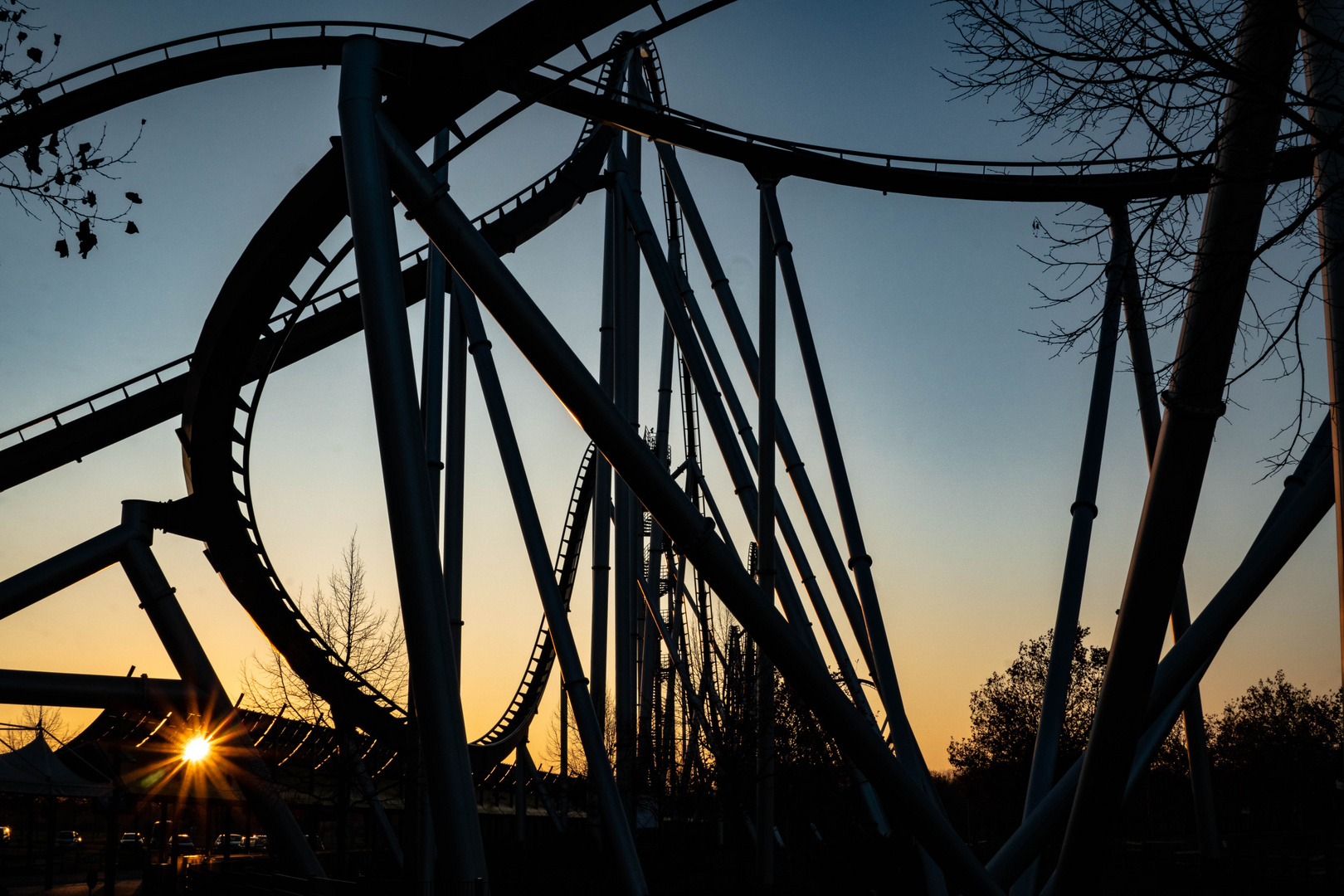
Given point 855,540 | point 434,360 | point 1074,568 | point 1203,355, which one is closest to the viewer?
point 1203,355

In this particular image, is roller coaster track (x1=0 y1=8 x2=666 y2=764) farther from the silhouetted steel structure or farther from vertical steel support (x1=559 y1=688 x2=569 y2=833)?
vertical steel support (x1=559 y1=688 x2=569 y2=833)

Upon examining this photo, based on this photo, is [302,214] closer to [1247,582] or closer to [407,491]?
[407,491]

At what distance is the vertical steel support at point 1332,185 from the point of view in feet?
13.3

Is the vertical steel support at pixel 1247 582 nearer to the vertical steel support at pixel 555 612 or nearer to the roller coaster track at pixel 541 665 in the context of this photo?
the vertical steel support at pixel 555 612

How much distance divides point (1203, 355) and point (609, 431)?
3482mm

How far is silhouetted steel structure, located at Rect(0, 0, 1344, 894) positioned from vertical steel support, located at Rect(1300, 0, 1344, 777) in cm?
4

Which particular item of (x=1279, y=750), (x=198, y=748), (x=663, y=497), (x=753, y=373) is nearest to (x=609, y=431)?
(x=663, y=497)

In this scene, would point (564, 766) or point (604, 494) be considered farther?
point (564, 766)

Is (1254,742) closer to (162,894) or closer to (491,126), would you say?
(162,894)

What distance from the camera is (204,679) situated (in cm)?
1484

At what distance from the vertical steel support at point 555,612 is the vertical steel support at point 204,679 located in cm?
603

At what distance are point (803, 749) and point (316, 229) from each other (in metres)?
25.9

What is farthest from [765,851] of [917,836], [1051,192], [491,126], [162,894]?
[162,894]

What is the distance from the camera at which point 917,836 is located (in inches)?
287
